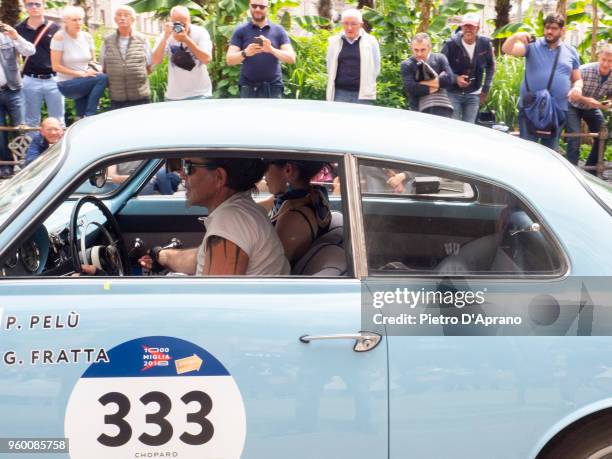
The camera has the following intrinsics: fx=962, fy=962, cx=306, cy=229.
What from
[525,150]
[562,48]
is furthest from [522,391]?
[562,48]

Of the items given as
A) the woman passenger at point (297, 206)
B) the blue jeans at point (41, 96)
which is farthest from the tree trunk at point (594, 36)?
the woman passenger at point (297, 206)

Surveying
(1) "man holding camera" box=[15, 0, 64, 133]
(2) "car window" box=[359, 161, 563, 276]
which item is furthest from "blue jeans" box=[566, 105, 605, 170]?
(2) "car window" box=[359, 161, 563, 276]

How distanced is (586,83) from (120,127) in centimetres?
840

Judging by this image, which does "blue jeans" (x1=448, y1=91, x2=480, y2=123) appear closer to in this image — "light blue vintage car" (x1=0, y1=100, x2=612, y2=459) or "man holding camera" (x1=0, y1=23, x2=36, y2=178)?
"man holding camera" (x1=0, y1=23, x2=36, y2=178)

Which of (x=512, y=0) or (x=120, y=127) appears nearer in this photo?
(x=120, y=127)

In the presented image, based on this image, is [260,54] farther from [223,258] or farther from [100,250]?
[223,258]

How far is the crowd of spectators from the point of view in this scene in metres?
9.91

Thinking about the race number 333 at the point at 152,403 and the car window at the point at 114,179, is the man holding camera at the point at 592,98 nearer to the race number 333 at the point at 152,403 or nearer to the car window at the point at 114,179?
the car window at the point at 114,179

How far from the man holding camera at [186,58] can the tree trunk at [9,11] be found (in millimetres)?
4979

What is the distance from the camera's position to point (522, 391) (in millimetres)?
3211

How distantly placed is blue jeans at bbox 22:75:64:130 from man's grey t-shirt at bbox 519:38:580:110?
5078 millimetres

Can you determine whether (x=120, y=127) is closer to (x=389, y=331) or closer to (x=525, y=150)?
(x=389, y=331)

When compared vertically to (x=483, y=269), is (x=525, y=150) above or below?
above

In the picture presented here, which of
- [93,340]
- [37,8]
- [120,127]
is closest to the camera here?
[93,340]
